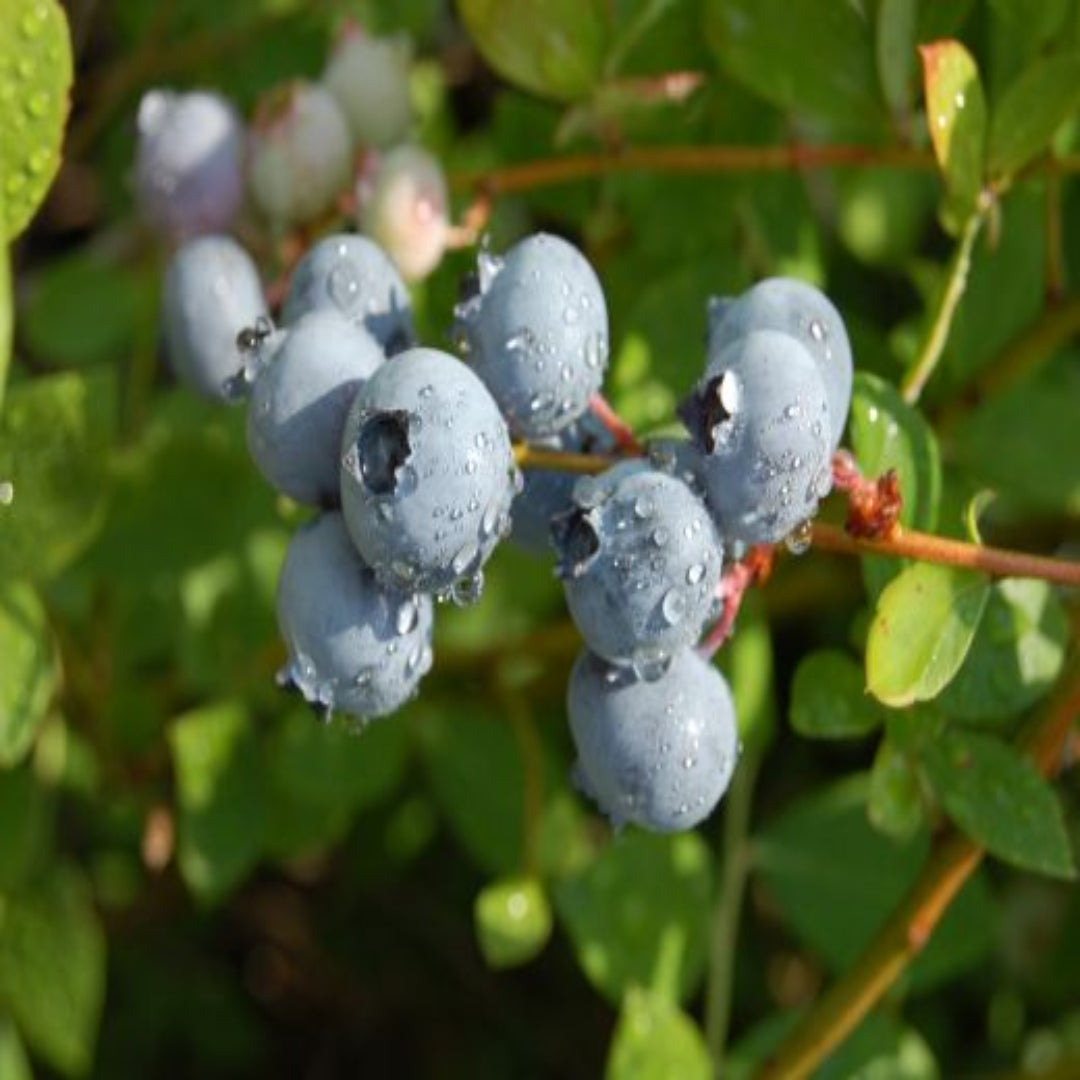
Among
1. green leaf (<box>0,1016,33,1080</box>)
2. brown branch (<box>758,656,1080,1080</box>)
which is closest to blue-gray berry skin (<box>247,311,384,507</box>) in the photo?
brown branch (<box>758,656,1080,1080</box>)

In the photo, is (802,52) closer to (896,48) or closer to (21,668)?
(896,48)

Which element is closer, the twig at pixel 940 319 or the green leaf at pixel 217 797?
the twig at pixel 940 319

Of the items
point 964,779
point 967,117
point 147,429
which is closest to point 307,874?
point 147,429

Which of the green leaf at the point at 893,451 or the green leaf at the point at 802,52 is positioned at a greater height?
the green leaf at the point at 802,52

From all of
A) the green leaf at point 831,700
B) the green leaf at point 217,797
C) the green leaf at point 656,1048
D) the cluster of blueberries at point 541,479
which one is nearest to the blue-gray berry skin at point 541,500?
the cluster of blueberries at point 541,479

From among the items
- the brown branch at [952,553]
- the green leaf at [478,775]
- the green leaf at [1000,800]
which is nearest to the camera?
the brown branch at [952,553]

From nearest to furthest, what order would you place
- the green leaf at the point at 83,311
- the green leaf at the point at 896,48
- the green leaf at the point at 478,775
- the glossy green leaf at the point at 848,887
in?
the green leaf at the point at 896,48 → the glossy green leaf at the point at 848,887 → the green leaf at the point at 478,775 → the green leaf at the point at 83,311

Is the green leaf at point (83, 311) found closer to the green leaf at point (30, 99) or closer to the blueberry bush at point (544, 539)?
the blueberry bush at point (544, 539)

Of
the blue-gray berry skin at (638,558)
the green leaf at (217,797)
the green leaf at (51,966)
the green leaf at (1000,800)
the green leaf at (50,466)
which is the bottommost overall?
the green leaf at (51,966)
